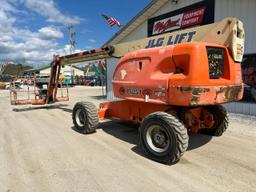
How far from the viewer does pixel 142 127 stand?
5.32m

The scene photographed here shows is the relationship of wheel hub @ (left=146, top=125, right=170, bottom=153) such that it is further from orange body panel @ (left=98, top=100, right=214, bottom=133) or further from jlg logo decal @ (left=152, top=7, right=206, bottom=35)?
jlg logo decal @ (left=152, top=7, right=206, bottom=35)

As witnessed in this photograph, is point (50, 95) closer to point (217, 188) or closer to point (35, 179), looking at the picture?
point (35, 179)

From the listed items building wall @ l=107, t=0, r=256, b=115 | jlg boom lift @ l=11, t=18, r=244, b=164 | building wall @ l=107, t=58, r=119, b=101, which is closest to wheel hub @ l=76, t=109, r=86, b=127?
jlg boom lift @ l=11, t=18, r=244, b=164

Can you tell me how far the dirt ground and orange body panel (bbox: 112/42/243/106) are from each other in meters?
1.23

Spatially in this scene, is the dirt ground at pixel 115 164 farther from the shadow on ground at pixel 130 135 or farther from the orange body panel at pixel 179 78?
the orange body panel at pixel 179 78

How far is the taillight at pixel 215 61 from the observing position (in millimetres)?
4959

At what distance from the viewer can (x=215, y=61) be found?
5.07 m

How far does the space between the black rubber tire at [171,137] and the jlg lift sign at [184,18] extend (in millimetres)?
7654

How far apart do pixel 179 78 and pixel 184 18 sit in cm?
836

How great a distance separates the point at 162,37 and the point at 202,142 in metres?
2.79

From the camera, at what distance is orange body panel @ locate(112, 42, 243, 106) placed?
4.67 meters

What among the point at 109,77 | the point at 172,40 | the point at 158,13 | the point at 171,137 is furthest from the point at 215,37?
the point at 109,77

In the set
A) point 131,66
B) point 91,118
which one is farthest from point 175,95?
point 91,118

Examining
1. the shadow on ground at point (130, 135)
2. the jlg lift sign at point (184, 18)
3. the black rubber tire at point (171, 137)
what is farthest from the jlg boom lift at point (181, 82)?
the jlg lift sign at point (184, 18)
